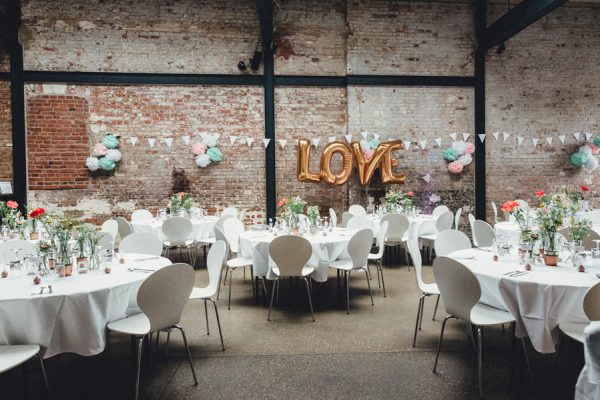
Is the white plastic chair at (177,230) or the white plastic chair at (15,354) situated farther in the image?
the white plastic chair at (177,230)

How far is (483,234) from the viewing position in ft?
18.2

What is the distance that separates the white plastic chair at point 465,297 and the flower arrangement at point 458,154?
5990 millimetres

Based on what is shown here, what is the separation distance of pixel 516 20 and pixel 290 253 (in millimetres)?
6236

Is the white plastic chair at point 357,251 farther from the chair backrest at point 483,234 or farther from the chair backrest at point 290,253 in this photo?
the chair backrest at point 483,234

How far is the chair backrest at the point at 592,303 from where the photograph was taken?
241 centimetres

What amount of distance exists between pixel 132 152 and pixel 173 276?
6200 millimetres

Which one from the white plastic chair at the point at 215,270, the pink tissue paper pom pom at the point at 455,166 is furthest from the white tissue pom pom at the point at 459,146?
the white plastic chair at the point at 215,270

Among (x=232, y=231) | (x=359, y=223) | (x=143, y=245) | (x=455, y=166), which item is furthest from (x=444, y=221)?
(x=143, y=245)

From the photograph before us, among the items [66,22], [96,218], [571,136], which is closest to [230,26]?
[66,22]

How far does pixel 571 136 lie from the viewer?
8.95 meters

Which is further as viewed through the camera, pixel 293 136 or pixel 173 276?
pixel 293 136

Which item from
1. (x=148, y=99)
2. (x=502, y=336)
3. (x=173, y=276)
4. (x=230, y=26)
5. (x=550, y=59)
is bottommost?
(x=502, y=336)

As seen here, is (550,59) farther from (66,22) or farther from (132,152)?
(66,22)

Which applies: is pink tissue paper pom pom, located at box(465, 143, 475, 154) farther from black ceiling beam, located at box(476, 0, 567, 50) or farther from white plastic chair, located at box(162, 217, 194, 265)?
white plastic chair, located at box(162, 217, 194, 265)
